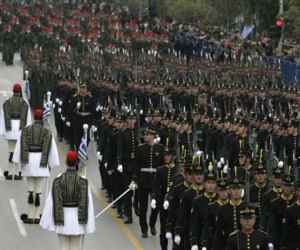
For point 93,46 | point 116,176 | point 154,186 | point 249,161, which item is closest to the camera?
point 154,186

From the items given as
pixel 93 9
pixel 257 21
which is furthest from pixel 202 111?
pixel 93 9

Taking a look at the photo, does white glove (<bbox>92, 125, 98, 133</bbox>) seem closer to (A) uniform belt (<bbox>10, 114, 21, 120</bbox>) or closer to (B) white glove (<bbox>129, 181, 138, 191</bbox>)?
(A) uniform belt (<bbox>10, 114, 21, 120</bbox>)

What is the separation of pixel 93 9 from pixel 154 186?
4269 centimetres

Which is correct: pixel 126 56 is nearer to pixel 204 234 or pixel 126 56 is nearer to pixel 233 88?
pixel 233 88

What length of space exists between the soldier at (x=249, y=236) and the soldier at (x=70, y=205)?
8.72 feet

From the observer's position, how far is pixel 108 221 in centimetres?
1795

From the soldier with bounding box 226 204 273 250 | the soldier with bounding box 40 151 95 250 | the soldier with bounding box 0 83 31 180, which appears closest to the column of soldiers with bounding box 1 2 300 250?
the soldier with bounding box 226 204 273 250

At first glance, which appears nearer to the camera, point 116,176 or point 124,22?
point 116,176

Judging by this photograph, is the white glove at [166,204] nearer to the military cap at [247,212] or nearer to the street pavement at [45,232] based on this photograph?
the street pavement at [45,232]

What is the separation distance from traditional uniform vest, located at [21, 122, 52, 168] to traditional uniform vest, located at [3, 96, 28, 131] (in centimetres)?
244

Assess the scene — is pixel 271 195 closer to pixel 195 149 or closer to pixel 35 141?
pixel 35 141

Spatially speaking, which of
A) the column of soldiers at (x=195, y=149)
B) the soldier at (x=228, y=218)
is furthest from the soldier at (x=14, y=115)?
the soldier at (x=228, y=218)

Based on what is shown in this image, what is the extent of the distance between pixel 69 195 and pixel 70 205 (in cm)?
14

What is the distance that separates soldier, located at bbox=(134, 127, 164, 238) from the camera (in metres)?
16.5
